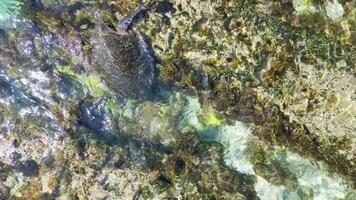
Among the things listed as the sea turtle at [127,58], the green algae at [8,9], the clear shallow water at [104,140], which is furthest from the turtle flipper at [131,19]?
the green algae at [8,9]

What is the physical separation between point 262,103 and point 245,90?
26cm

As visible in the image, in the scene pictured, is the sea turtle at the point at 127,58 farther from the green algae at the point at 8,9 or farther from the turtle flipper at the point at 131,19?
the green algae at the point at 8,9

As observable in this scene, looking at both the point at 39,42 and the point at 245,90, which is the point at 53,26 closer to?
the point at 39,42

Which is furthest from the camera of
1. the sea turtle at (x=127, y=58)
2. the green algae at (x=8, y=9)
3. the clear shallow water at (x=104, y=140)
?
the green algae at (x=8, y=9)

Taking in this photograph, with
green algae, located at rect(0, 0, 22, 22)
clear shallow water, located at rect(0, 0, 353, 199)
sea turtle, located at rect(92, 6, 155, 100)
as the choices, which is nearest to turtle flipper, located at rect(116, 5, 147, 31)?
sea turtle, located at rect(92, 6, 155, 100)

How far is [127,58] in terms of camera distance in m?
5.40

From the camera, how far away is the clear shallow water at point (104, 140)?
514 centimetres

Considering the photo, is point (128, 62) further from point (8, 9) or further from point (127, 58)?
point (8, 9)

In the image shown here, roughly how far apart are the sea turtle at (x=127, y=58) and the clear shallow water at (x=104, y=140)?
0.19 m

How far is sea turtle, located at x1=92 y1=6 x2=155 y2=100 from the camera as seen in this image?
5.41 metres

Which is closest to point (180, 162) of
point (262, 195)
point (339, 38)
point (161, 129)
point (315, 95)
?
point (161, 129)

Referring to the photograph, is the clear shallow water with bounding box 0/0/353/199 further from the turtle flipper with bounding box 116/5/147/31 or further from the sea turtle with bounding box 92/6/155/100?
the turtle flipper with bounding box 116/5/147/31

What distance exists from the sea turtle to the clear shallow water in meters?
0.19

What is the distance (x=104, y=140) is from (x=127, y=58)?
3.79 ft
